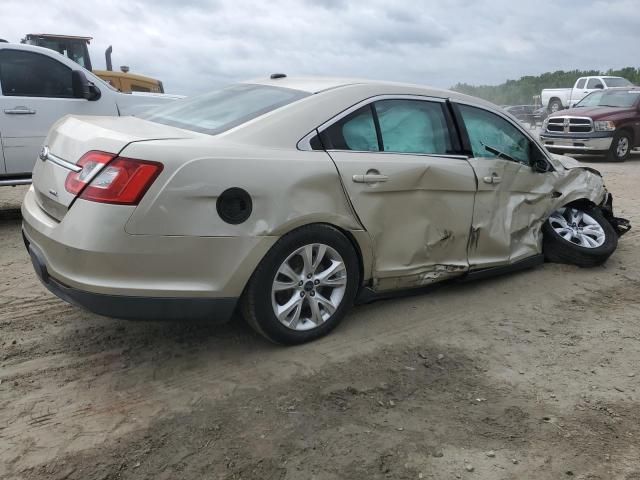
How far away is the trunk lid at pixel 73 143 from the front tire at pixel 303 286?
0.84 metres

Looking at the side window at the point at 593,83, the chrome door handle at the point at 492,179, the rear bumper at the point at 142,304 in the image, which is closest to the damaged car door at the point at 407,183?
the chrome door handle at the point at 492,179

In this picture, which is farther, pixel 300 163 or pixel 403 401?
pixel 300 163

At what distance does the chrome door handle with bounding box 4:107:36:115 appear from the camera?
249 inches

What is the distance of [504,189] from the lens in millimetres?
4395

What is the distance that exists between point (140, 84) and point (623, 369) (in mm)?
13556

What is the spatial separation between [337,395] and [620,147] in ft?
43.5

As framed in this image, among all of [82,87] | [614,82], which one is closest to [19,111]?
[82,87]

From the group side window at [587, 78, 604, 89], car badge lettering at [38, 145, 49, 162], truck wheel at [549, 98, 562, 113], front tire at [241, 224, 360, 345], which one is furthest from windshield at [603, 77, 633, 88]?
car badge lettering at [38, 145, 49, 162]

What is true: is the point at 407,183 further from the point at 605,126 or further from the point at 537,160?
the point at 605,126

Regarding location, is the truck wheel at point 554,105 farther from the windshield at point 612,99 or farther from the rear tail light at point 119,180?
the rear tail light at point 119,180

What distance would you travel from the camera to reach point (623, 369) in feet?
11.1

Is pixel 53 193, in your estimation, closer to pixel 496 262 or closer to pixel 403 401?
pixel 403 401

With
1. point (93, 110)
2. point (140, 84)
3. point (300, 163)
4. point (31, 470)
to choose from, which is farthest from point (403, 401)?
point (140, 84)

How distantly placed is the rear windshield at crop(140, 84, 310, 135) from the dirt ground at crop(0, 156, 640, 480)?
1.29 meters
